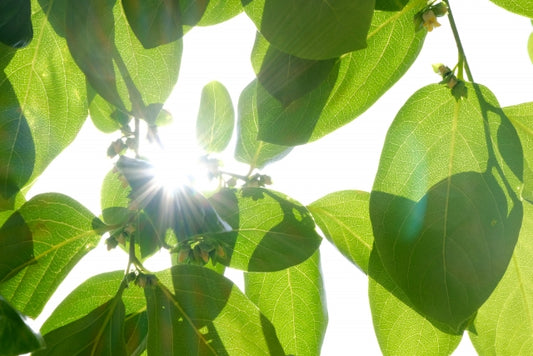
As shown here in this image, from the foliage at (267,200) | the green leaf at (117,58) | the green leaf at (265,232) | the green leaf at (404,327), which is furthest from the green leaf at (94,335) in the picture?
the green leaf at (404,327)

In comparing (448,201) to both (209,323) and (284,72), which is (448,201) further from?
(209,323)

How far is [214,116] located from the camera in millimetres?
1820

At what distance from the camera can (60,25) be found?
142cm

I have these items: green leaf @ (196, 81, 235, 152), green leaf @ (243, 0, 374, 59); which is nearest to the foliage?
green leaf @ (243, 0, 374, 59)

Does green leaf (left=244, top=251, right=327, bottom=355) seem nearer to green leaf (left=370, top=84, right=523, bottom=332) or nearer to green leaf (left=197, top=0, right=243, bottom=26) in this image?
green leaf (left=370, top=84, right=523, bottom=332)

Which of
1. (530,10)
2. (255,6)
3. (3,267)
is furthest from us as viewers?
(3,267)

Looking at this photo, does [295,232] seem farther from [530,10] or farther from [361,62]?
[530,10]

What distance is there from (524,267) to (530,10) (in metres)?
0.60

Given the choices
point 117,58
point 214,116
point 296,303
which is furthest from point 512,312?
point 117,58

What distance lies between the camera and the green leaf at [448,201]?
1.23m

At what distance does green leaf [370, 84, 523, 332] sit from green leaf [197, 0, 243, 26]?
16.7 inches

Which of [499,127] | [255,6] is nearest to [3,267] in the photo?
[255,6]

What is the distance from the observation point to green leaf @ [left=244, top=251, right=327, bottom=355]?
1697 mm

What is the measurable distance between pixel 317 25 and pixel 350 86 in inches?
11.7
